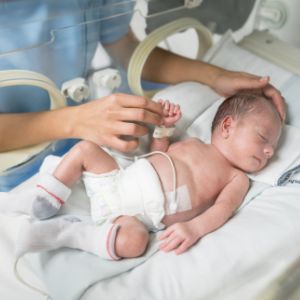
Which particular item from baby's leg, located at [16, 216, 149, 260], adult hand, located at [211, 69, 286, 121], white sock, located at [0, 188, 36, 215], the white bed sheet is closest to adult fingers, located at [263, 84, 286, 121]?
adult hand, located at [211, 69, 286, 121]

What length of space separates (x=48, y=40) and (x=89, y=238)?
526 mm

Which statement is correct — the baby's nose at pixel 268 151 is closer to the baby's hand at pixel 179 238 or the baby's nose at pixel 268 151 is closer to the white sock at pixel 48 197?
the baby's hand at pixel 179 238

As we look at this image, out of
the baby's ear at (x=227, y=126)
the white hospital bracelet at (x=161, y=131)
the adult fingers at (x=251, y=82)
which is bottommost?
the white hospital bracelet at (x=161, y=131)

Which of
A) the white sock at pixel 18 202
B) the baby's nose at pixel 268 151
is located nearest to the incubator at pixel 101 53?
the white sock at pixel 18 202

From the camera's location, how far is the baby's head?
1022 millimetres

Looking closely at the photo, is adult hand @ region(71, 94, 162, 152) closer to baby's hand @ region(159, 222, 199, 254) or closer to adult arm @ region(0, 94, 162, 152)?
adult arm @ region(0, 94, 162, 152)

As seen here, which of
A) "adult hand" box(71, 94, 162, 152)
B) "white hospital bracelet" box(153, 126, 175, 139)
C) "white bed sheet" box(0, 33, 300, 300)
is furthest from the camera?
"white hospital bracelet" box(153, 126, 175, 139)

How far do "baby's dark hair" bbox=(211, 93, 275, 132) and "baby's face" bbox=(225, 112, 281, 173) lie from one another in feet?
0.07

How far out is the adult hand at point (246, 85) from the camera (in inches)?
44.2

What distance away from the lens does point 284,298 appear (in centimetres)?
89

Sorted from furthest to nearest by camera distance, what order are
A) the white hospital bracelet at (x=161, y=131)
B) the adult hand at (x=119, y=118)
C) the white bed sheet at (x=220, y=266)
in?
the white hospital bracelet at (x=161, y=131)
the adult hand at (x=119, y=118)
the white bed sheet at (x=220, y=266)

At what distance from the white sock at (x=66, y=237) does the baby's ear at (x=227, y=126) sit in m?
0.38

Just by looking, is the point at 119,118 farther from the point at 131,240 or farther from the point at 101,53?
the point at 101,53

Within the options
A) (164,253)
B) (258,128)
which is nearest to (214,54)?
(258,128)
